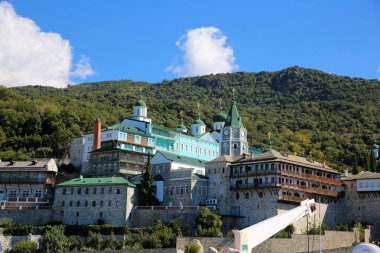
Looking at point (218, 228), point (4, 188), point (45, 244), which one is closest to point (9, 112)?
point (4, 188)

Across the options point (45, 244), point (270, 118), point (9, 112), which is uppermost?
point (270, 118)

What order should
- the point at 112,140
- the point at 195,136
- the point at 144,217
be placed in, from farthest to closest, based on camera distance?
the point at 195,136
the point at 112,140
the point at 144,217

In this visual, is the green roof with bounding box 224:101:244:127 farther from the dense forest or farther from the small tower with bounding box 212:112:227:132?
the small tower with bounding box 212:112:227:132

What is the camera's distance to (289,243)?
59312 mm

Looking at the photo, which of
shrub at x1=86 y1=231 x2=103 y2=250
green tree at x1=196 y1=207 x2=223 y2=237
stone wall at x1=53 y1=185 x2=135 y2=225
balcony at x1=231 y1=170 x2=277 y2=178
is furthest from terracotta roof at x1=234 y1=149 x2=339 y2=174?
shrub at x1=86 y1=231 x2=103 y2=250

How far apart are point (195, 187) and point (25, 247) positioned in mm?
19216

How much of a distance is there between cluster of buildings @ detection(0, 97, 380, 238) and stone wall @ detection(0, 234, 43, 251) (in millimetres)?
5533

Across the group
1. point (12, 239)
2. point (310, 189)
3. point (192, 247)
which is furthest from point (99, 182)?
point (310, 189)

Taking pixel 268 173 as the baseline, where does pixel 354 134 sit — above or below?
above

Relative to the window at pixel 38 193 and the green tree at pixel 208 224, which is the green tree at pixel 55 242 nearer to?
the window at pixel 38 193

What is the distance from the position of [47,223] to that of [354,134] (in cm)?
7899

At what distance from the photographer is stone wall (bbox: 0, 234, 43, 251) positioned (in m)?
64.4

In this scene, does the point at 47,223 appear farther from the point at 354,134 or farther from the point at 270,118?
the point at 270,118

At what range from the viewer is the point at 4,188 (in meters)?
75.4
